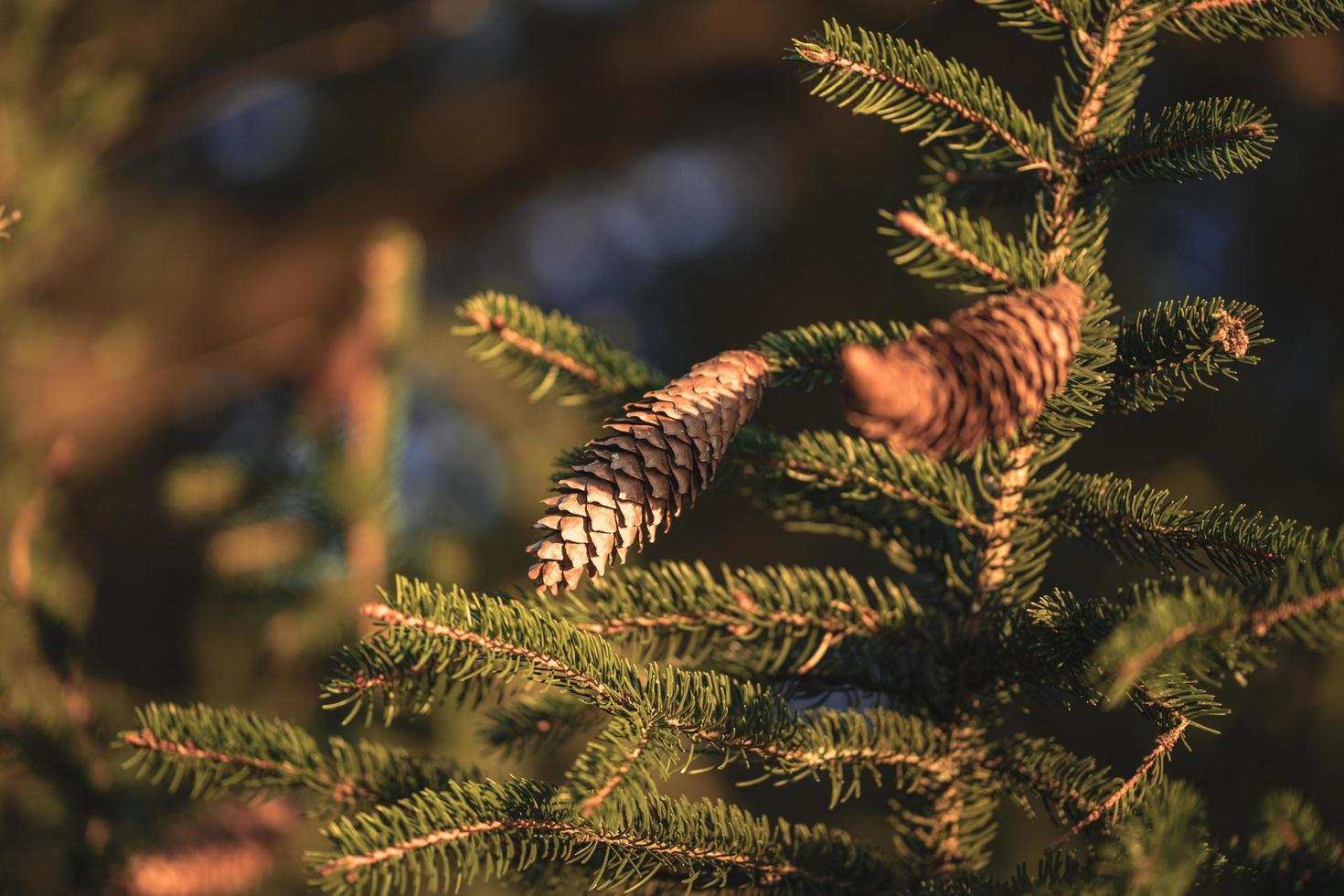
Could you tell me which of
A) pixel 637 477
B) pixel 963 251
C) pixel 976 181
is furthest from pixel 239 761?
pixel 976 181

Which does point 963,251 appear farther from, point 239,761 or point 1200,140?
point 239,761

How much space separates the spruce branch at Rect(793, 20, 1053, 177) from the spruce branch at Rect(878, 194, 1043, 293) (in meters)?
0.04

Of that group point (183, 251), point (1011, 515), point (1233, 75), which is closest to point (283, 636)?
point (1011, 515)

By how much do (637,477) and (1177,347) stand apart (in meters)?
0.30

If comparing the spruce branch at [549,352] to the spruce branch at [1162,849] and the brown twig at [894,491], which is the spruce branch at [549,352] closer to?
the brown twig at [894,491]

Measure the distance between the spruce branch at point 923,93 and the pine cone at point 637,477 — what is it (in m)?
0.18

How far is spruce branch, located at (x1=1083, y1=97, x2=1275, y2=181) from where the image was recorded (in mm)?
511

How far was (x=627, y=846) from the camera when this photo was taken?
482 mm

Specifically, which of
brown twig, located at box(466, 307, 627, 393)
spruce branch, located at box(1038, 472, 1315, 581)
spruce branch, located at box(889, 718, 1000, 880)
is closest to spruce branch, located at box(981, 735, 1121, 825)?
spruce branch, located at box(889, 718, 1000, 880)

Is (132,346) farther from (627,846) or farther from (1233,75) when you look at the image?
(1233,75)

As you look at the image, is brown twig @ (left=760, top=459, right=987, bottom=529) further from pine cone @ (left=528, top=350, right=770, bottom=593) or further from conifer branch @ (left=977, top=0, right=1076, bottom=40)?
conifer branch @ (left=977, top=0, right=1076, bottom=40)

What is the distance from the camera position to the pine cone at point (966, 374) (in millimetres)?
398

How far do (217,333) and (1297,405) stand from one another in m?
1.89

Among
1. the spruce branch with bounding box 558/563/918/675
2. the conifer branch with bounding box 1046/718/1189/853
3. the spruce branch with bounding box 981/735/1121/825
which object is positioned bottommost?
the spruce branch with bounding box 981/735/1121/825
